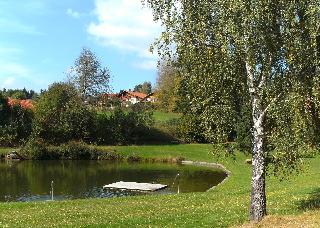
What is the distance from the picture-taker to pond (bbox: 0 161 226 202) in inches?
1639

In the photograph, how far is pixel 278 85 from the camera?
1703 cm

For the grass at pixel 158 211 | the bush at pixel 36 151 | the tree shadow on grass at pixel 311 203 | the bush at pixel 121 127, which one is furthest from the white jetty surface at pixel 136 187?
the bush at pixel 121 127

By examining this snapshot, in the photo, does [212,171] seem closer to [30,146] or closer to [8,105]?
[30,146]

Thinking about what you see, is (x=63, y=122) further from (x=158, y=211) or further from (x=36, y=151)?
(x=158, y=211)

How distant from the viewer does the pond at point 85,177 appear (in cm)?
4162

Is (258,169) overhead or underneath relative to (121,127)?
underneath

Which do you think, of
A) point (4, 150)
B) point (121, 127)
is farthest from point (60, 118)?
point (4, 150)

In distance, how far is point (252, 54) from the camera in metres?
16.5

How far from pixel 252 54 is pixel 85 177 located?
131ft

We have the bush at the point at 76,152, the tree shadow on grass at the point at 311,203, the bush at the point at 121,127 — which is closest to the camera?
the tree shadow on grass at the point at 311,203

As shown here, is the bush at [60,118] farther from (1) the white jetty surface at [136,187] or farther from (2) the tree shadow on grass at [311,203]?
(2) the tree shadow on grass at [311,203]

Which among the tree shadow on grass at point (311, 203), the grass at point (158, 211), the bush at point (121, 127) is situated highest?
the bush at point (121, 127)

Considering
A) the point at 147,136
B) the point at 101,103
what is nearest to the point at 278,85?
the point at 147,136

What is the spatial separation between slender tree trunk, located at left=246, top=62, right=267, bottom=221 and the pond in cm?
2422
